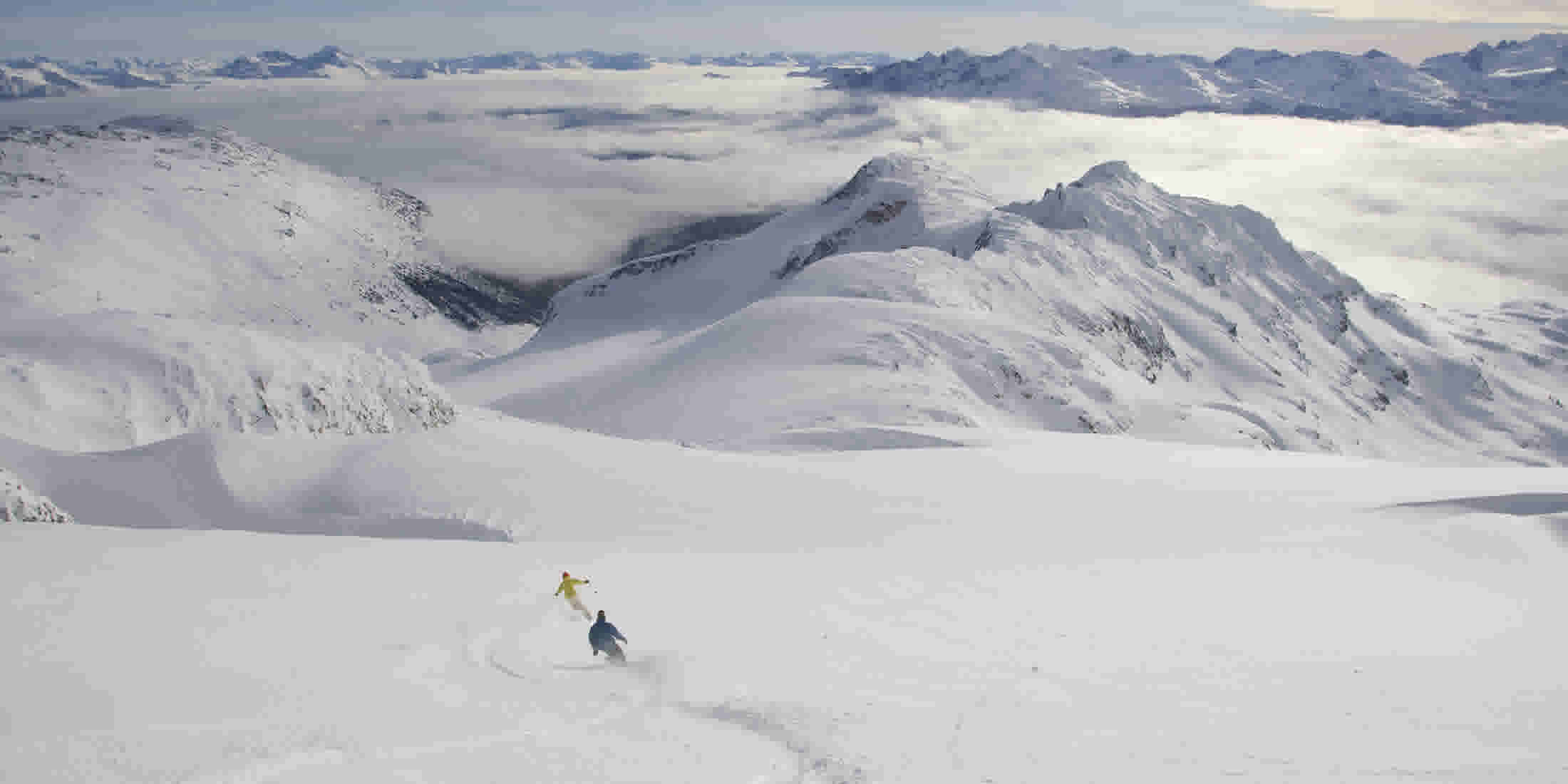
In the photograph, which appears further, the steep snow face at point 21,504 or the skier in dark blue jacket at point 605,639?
the steep snow face at point 21,504

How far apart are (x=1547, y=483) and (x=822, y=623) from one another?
27.8m

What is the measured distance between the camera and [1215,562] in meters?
21.0

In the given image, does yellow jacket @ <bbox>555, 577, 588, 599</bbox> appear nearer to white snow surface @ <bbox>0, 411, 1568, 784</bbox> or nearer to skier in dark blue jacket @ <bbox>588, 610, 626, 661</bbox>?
white snow surface @ <bbox>0, 411, 1568, 784</bbox>

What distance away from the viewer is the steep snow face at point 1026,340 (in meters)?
68.4

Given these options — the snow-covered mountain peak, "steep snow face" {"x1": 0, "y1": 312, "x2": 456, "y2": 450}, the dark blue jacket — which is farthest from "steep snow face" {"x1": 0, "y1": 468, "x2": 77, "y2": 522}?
the snow-covered mountain peak

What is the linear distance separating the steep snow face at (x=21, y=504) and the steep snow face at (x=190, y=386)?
7182 mm

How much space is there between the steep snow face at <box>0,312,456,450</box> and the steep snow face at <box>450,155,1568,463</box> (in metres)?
21.1

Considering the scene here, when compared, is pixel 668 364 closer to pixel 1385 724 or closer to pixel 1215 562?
pixel 1215 562

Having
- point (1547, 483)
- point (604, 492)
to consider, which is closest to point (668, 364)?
point (604, 492)

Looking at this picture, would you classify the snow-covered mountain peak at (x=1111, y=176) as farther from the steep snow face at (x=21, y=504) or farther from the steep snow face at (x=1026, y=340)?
the steep snow face at (x=21, y=504)

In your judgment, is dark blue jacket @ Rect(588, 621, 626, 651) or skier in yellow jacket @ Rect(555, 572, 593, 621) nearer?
dark blue jacket @ Rect(588, 621, 626, 651)

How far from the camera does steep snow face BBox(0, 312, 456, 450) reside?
28.8 meters

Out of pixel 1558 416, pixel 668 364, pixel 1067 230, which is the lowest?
pixel 1558 416

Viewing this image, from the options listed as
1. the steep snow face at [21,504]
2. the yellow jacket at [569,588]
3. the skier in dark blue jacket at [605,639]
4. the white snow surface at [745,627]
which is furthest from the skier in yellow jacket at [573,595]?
the steep snow face at [21,504]
